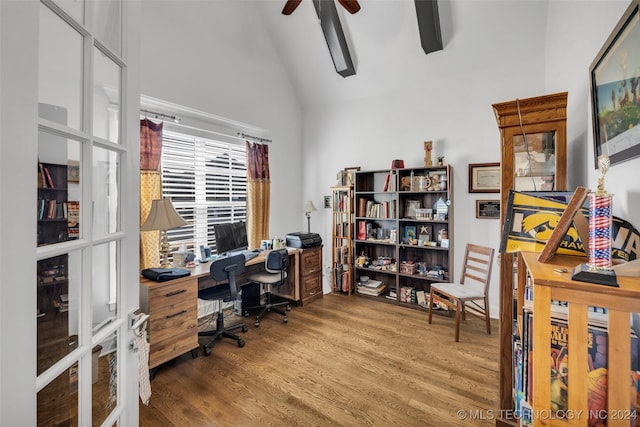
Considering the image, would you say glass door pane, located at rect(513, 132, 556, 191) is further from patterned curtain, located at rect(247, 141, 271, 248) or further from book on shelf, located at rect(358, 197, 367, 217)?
patterned curtain, located at rect(247, 141, 271, 248)

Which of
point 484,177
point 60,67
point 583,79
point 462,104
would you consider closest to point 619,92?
point 583,79

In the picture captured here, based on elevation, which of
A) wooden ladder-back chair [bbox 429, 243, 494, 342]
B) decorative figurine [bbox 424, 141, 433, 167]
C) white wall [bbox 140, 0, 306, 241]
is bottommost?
wooden ladder-back chair [bbox 429, 243, 494, 342]

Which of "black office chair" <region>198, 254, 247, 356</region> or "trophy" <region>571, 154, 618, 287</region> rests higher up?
"trophy" <region>571, 154, 618, 287</region>

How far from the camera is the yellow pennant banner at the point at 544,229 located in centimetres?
91

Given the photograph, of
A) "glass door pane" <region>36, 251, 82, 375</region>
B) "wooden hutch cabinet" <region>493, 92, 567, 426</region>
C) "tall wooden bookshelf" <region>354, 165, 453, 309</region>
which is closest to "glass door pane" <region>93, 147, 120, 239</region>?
"glass door pane" <region>36, 251, 82, 375</region>

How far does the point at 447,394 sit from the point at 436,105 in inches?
126

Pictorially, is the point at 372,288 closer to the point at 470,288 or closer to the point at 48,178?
the point at 470,288

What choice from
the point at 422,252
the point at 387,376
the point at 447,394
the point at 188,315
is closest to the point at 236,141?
the point at 188,315

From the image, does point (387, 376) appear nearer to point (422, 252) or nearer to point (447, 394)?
point (447, 394)

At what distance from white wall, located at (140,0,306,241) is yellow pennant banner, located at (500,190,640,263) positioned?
3077 mm

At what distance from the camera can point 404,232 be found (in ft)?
11.8

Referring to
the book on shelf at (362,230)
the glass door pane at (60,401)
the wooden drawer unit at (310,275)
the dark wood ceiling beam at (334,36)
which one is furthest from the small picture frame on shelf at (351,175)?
the glass door pane at (60,401)

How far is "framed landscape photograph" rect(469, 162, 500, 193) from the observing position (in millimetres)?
3021

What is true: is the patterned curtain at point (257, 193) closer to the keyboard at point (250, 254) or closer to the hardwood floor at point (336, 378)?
the keyboard at point (250, 254)
